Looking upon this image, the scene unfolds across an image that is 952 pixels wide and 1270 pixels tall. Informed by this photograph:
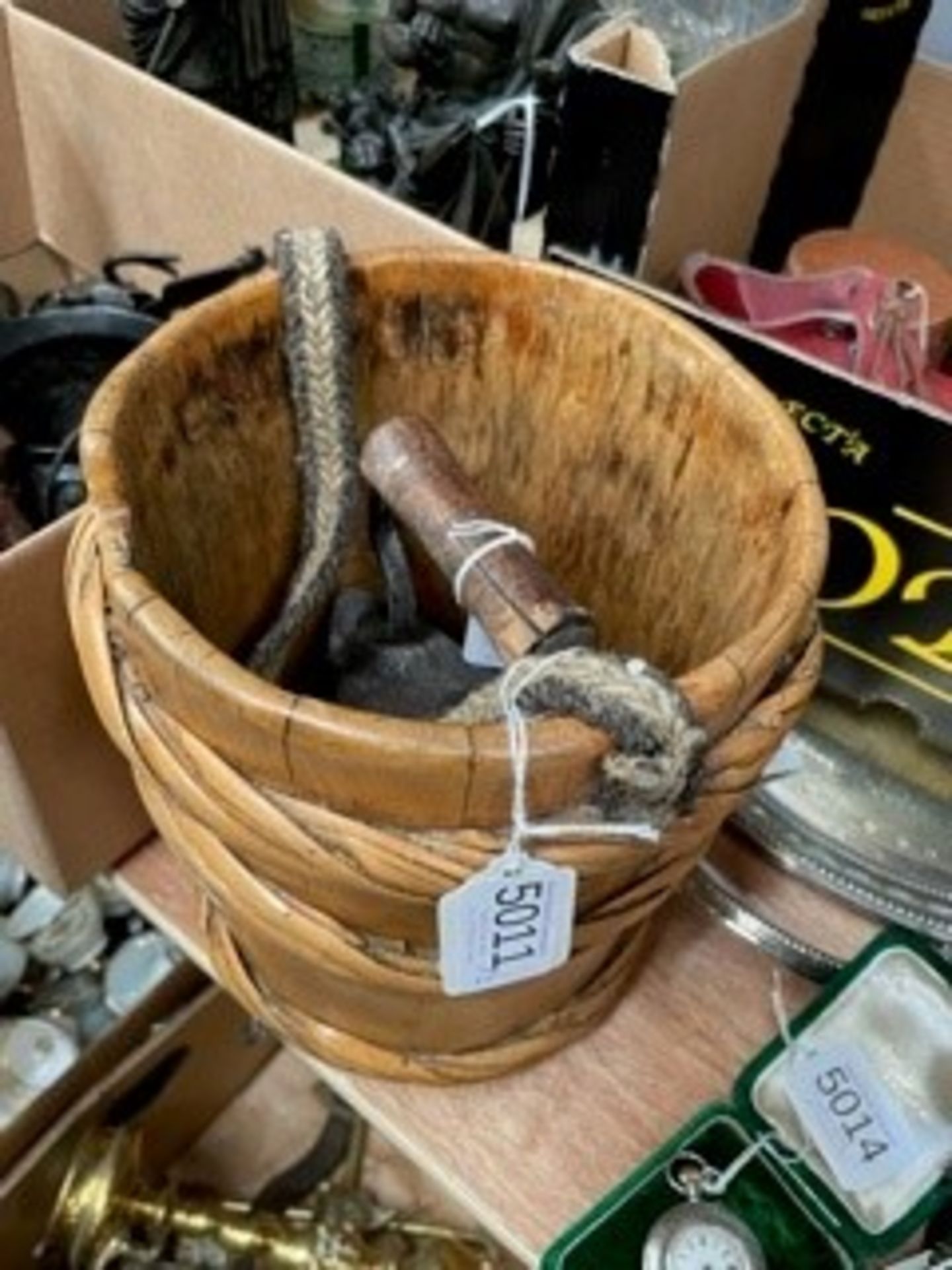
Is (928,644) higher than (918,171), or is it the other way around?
(918,171)

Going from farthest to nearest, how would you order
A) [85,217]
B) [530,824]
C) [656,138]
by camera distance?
[85,217], [656,138], [530,824]

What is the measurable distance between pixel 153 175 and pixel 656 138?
291mm

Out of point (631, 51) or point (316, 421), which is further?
point (631, 51)

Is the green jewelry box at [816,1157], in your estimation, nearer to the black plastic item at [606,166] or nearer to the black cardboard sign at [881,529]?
the black cardboard sign at [881,529]

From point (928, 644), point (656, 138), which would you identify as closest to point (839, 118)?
point (656, 138)

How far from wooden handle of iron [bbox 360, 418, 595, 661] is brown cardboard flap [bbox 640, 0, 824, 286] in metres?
0.21

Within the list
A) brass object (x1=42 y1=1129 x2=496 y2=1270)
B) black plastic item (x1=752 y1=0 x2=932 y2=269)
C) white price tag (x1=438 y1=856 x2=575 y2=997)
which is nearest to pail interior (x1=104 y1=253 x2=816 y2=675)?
white price tag (x1=438 y1=856 x2=575 y2=997)

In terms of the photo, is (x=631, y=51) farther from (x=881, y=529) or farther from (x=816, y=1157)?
(x=816, y=1157)

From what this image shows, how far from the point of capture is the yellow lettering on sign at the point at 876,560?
1.72 feet

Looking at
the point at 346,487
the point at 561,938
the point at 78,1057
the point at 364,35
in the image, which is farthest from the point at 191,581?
the point at 364,35

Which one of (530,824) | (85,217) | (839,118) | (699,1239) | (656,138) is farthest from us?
(85,217)

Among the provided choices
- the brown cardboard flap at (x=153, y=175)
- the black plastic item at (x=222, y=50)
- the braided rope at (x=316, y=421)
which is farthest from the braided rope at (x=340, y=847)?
the black plastic item at (x=222, y=50)

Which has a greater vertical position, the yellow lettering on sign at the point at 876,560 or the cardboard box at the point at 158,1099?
the yellow lettering on sign at the point at 876,560

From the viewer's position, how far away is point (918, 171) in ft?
2.40
